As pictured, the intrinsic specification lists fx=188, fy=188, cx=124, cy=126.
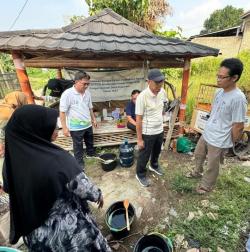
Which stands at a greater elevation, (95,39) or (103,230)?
(95,39)

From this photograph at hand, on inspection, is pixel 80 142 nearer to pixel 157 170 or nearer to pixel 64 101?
pixel 64 101

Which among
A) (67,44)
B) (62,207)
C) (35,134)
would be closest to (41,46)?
(67,44)

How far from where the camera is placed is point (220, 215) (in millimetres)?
2996

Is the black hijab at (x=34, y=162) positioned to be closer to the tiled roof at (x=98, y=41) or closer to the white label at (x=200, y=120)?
the tiled roof at (x=98, y=41)

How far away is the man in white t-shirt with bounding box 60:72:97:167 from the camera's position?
11.6ft

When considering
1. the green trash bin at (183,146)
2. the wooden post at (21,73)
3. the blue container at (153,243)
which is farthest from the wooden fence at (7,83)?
the blue container at (153,243)

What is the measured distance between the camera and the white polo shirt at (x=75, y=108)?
140 inches

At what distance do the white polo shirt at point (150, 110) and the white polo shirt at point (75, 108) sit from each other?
130cm

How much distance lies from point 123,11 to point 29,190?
10424 millimetres

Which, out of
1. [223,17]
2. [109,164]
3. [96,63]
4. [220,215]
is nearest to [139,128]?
[109,164]

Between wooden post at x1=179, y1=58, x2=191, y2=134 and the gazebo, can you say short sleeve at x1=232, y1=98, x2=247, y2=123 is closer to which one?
the gazebo

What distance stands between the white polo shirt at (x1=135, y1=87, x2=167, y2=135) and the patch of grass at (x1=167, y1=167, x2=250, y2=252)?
127 centimetres

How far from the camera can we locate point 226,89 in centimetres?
268

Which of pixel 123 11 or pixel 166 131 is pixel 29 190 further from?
pixel 123 11
